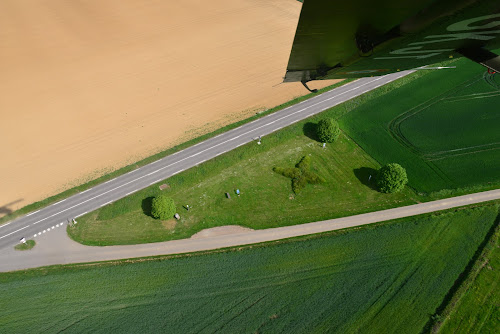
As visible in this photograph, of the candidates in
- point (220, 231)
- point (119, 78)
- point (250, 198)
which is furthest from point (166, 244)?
point (119, 78)

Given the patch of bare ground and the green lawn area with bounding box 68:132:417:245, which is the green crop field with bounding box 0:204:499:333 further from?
the green lawn area with bounding box 68:132:417:245

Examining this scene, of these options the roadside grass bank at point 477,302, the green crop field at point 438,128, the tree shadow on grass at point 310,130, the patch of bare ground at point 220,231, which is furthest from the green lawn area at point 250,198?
the roadside grass bank at point 477,302

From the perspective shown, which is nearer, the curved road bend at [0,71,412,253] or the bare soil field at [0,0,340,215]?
the curved road bend at [0,71,412,253]

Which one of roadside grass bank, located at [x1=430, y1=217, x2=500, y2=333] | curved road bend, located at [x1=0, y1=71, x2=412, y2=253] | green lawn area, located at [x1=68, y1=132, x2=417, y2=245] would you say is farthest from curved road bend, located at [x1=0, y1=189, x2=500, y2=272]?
roadside grass bank, located at [x1=430, y1=217, x2=500, y2=333]

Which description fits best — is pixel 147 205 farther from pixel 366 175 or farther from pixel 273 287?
pixel 366 175

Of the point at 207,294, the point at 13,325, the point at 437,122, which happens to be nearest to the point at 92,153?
the point at 13,325

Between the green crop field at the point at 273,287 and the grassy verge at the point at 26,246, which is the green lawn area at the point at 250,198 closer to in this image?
the green crop field at the point at 273,287

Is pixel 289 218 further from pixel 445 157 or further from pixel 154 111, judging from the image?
pixel 154 111
